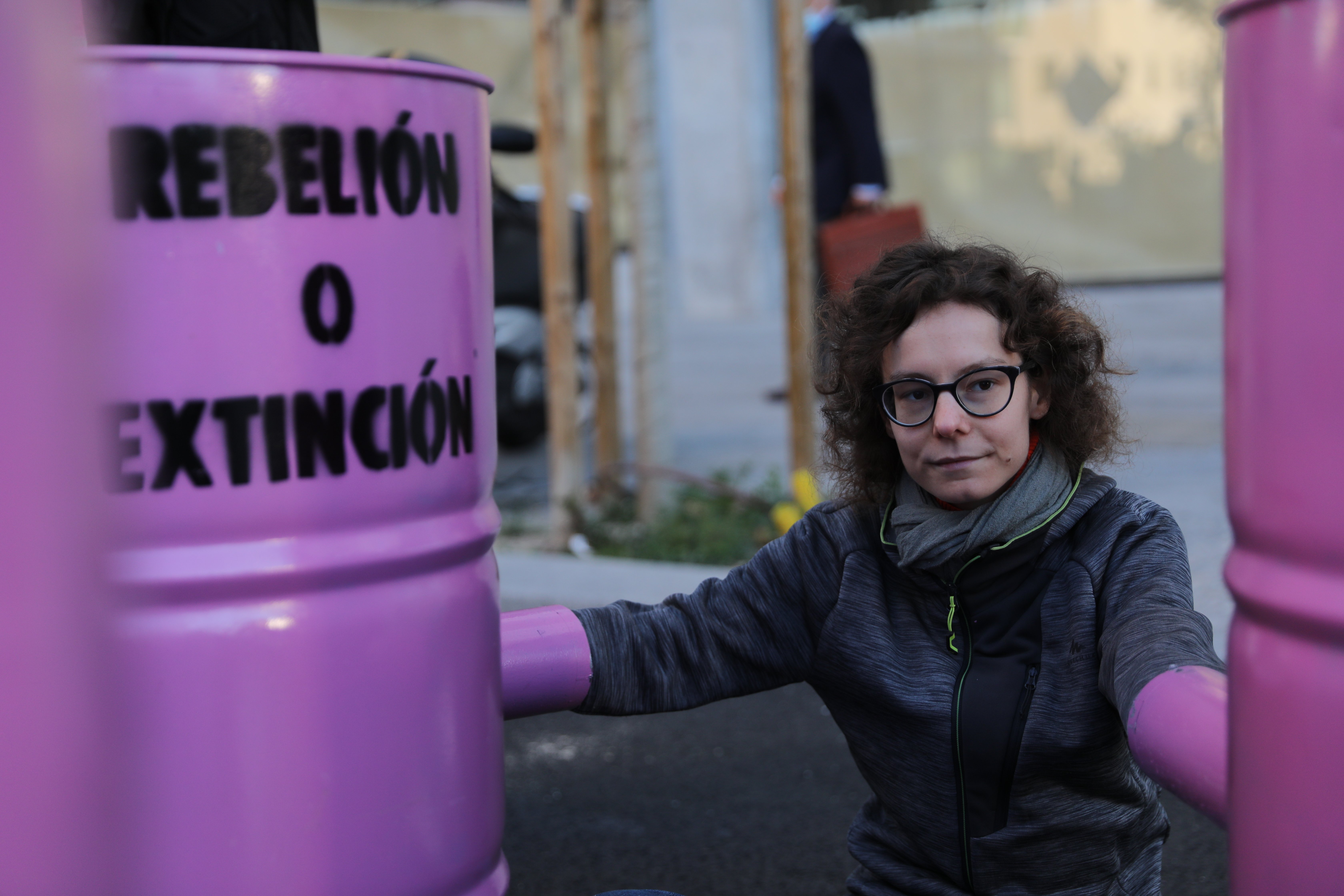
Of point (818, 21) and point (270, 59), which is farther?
point (818, 21)

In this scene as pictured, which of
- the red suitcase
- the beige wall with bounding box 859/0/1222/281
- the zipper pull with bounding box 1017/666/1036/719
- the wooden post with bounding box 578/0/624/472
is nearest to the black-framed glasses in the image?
the zipper pull with bounding box 1017/666/1036/719

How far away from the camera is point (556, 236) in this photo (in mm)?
4227

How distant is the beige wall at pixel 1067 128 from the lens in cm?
788

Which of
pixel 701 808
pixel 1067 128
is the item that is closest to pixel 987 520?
pixel 701 808

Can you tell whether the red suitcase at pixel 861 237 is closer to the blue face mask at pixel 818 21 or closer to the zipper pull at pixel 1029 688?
the blue face mask at pixel 818 21

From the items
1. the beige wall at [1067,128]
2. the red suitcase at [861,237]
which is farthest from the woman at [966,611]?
the beige wall at [1067,128]

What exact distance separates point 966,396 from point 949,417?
52 mm

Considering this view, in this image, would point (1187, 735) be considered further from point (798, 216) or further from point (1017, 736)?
point (798, 216)

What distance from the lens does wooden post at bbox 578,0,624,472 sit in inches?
173

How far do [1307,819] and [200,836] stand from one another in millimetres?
762

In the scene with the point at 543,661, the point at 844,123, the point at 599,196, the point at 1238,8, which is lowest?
the point at 543,661

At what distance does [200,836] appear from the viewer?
1.08 m

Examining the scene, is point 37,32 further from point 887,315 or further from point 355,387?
point 887,315

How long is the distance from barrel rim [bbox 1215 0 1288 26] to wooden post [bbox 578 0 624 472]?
3635mm
